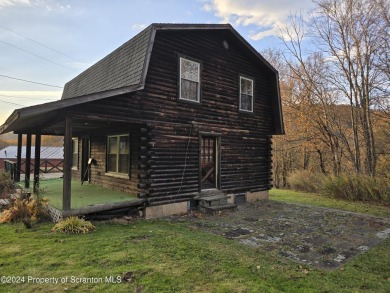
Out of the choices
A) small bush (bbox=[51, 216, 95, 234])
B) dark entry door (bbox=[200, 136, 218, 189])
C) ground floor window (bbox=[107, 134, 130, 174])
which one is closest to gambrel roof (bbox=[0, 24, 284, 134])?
ground floor window (bbox=[107, 134, 130, 174])

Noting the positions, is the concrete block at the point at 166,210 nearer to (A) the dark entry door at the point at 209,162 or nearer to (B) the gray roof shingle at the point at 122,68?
(A) the dark entry door at the point at 209,162

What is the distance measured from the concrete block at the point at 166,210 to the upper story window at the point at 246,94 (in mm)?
4997

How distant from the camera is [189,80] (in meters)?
9.72

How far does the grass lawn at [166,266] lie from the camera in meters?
3.99

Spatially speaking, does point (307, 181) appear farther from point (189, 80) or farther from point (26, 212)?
point (26, 212)

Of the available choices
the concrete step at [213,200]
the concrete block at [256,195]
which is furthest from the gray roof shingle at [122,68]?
the concrete block at [256,195]

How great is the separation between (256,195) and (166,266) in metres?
8.51

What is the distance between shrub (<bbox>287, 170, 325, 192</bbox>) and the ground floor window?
11.6 m

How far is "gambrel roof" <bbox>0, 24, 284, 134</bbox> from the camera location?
663cm

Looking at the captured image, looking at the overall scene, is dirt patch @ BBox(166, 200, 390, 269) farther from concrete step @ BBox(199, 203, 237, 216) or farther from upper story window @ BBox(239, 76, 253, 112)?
upper story window @ BBox(239, 76, 253, 112)

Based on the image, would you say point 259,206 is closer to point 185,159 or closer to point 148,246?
point 185,159

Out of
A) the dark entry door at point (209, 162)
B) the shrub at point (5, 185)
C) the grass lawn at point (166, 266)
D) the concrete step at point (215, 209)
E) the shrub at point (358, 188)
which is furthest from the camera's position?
the shrub at point (358, 188)

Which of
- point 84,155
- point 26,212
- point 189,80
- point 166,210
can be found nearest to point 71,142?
point 26,212

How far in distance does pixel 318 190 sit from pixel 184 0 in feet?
42.5
